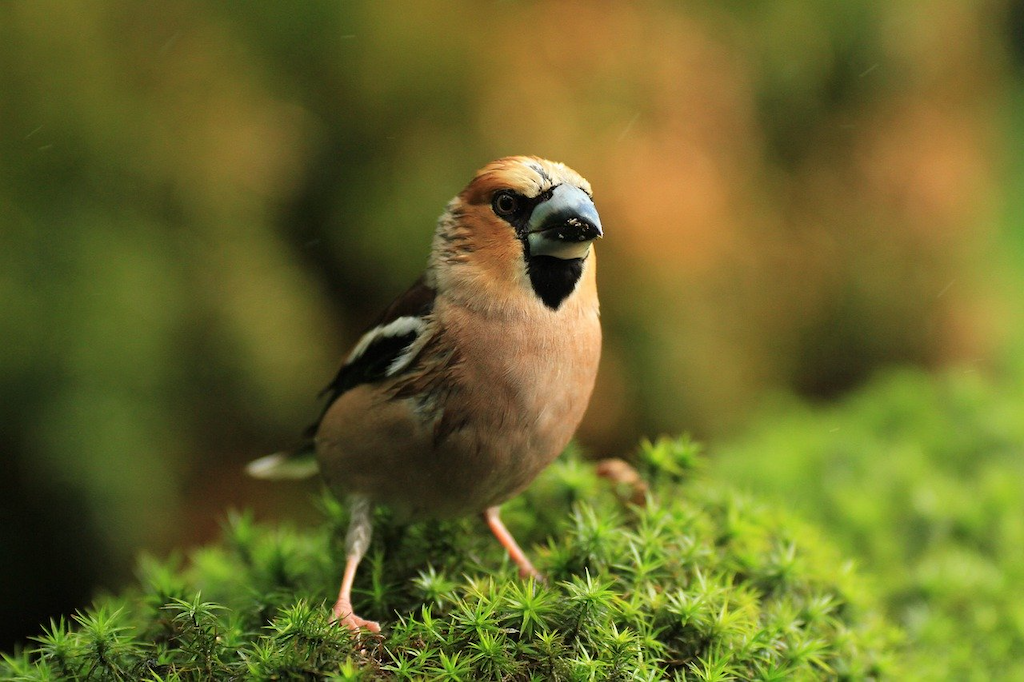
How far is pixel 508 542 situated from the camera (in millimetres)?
2619

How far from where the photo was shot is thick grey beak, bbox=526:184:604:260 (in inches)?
86.0

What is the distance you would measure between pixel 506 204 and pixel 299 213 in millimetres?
2334

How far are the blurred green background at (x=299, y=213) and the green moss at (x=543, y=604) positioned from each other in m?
1.19

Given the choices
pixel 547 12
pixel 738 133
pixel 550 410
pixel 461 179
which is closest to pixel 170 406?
pixel 461 179

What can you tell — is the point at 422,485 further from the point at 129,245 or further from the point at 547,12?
the point at 547,12

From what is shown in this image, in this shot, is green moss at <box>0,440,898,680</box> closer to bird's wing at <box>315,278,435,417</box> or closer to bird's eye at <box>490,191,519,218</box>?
bird's wing at <box>315,278,435,417</box>

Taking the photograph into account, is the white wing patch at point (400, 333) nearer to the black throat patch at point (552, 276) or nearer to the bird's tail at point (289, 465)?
the black throat patch at point (552, 276)

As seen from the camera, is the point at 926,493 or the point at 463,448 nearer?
the point at 463,448

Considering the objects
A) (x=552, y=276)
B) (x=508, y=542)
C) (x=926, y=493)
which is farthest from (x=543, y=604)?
(x=926, y=493)

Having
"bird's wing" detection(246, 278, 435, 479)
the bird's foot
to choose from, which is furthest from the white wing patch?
the bird's foot

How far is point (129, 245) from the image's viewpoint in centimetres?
396

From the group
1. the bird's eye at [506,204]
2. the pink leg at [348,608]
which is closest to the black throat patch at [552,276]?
the bird's eye at [506,204]

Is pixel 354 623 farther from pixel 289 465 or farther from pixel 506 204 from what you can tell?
pixel 289 465

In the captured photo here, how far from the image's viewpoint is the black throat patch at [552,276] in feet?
7.61
